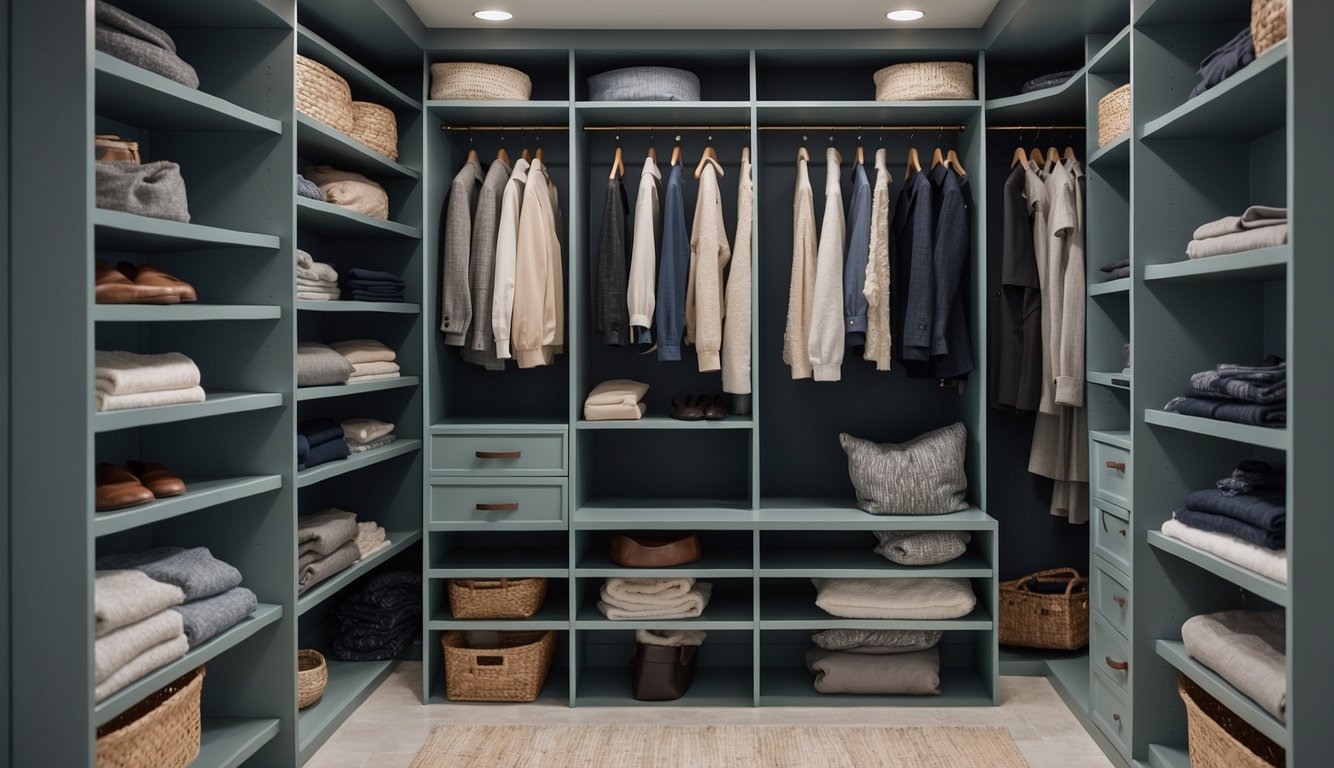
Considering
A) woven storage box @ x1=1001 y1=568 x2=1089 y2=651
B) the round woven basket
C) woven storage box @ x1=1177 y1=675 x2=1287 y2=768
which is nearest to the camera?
woven storage box @ x1=1177 y1=675 x2=1287 y2=768

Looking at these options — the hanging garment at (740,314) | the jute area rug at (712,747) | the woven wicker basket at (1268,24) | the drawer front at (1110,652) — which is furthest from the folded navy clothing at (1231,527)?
the hanging garment at (740,314)

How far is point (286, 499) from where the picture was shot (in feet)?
9.76

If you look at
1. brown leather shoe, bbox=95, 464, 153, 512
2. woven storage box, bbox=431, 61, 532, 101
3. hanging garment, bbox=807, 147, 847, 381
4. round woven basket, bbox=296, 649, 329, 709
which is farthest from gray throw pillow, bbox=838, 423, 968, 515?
brown leather shoe, bbox=95, 464, 153, 512

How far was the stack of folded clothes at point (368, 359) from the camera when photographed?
3.59 metres

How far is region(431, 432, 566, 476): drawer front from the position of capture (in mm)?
3797

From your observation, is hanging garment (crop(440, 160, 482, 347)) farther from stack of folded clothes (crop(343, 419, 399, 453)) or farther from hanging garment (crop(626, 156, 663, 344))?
hanging garment (crop(626, 156, 663, 344))

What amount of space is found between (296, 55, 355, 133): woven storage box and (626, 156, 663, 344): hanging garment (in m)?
1.06

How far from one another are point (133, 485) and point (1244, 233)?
103 inches

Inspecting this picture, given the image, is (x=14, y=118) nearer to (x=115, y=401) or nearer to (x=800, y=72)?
(x=115, y=401)

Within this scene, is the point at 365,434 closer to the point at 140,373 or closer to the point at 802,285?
the point at 140,373

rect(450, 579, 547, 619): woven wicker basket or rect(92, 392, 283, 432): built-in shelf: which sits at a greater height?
rect(92, 392, 283, 432): built-in shelf

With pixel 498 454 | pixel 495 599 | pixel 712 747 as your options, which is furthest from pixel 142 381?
pixel 712 747

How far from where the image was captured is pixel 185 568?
2623 mm

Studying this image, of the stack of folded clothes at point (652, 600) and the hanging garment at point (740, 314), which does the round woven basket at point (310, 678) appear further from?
the hanging garment at point (740, 314)
